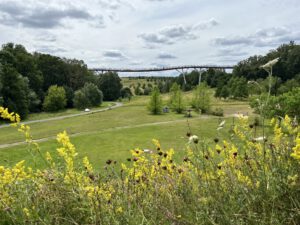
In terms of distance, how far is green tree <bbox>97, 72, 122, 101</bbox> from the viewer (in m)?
87.9

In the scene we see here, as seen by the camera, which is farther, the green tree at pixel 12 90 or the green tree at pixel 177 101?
the green tree at pixel 177 101

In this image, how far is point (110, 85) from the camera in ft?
297

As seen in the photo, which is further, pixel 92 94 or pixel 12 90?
pixel 92 94

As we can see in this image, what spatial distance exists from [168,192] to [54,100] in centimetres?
6082

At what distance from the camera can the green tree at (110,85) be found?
289 ft

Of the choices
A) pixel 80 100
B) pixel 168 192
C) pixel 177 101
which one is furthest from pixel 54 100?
pixel 168 192

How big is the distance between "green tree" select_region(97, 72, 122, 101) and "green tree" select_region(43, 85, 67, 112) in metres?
25.9

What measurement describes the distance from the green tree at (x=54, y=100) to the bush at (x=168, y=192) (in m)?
59.5

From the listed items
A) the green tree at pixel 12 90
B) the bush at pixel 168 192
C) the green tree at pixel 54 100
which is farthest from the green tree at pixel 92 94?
the bush at pixel 168 192

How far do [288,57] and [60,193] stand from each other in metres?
75.5

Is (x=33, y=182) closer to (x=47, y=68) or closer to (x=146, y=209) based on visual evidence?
(x=146, y=209)

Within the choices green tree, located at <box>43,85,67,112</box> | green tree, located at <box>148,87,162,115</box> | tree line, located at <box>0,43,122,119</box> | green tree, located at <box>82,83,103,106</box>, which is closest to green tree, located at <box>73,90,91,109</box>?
tree line, located at <box>0,43,122,119</box>

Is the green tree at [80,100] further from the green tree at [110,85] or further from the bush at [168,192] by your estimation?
the bush at [168,192]

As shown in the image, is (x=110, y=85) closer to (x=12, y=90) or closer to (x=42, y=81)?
(x=42, y=81)
